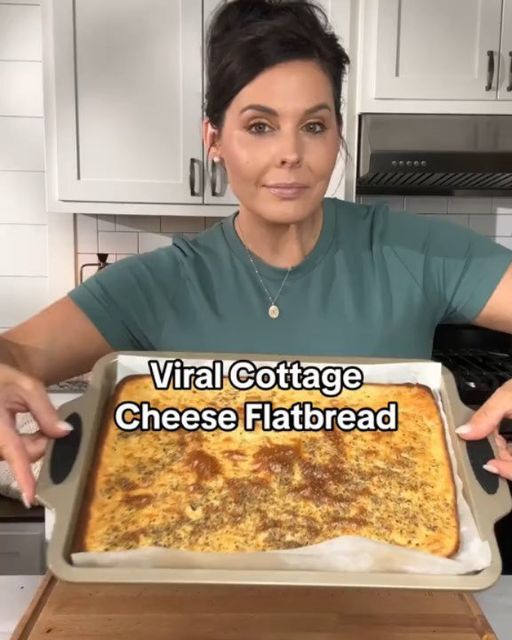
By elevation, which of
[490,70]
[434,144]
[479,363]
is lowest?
[479,363]

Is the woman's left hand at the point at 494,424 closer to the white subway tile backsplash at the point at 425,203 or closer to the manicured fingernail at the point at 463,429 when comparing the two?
the manicured fingernail at the point at 463,429

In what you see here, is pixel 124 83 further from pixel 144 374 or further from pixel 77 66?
pixel 144 374

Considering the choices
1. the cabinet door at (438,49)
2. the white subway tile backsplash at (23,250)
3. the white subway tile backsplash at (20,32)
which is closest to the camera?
the cabinet door at (438,49)

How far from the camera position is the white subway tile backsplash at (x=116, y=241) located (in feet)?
8.59

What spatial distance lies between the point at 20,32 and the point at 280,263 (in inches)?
72.4

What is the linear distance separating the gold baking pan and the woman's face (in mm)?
293

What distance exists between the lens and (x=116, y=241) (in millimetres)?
2623

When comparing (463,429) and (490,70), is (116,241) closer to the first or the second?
(490,70)

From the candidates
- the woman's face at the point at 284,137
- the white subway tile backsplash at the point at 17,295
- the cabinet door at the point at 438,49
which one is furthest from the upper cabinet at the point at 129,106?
the woman's face at the point at 284,137

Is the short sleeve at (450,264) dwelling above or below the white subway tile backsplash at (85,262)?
above

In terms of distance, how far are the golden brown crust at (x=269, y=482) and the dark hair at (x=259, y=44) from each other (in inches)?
19.8

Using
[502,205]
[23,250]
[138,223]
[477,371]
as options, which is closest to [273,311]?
[477,371]

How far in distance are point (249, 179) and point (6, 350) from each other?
1.52 feet

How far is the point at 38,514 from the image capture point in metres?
2.01
